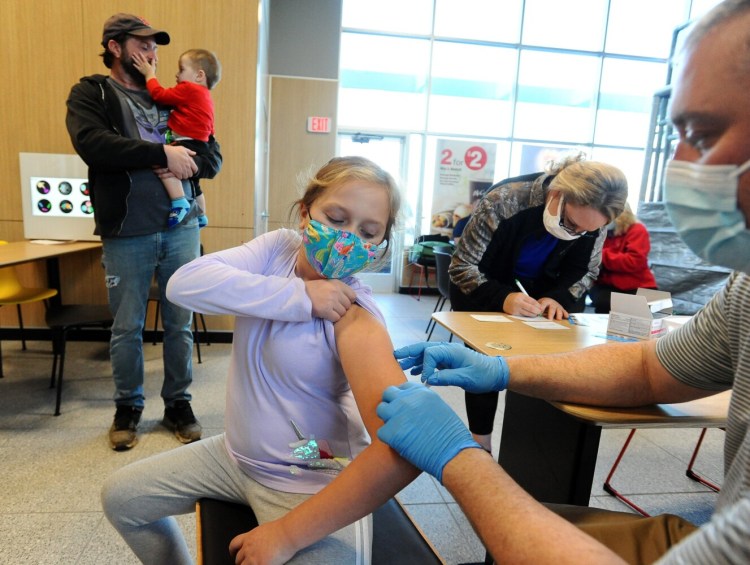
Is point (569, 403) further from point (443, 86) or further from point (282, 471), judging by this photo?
point (443, 86)

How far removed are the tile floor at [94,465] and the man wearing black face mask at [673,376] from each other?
0.91m

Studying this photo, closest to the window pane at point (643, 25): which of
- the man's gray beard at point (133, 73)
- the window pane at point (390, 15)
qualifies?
the window pane at point (390, 15)

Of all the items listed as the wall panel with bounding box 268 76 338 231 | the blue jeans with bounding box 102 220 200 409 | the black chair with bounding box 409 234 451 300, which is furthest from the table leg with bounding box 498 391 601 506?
the black chair with bounding box 409 234 451 300

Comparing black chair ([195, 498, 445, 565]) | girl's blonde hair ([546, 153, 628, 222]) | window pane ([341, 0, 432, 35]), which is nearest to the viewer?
black chair ([195, 498, 445, 565])

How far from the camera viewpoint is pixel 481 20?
6633 millimetres

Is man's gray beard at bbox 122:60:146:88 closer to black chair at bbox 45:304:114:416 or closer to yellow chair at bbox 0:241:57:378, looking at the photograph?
black chair at bbox 45:304:114:416

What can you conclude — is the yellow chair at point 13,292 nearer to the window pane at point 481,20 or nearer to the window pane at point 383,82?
the window pane at point 383,82

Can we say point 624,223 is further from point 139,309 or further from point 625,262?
point 139,309

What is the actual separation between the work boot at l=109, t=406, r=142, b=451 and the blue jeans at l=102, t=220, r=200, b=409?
3cm

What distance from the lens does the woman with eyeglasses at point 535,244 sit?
1762 millimetres

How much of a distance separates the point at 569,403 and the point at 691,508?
1.50 meters

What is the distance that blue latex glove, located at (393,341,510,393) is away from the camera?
1011mm

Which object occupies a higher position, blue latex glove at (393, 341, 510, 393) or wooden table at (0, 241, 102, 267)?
blue latex glove at (393, 341, 510, 393)

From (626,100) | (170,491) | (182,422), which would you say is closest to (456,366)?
(170,491)
